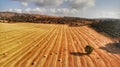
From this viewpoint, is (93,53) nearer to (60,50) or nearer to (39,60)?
(60,50)

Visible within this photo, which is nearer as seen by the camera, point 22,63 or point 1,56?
point 22,63

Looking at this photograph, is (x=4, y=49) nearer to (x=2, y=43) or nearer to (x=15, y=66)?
(x=2, y=43)

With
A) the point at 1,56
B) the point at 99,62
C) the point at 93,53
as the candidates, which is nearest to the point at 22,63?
the point at 1,56

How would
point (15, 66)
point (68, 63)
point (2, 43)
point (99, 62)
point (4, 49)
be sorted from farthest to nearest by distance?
point (2, 43) → point (4, 49) → point (99, 62) → point (68, 63) → point (15, 66)

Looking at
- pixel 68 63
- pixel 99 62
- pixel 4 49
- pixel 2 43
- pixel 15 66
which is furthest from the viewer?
pixel 2 43

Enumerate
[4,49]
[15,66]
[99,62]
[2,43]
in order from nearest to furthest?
1. [15,66]
2. [99,62]
3. [4,49]
4. [2,43]

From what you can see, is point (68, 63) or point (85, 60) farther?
point (85, 60)

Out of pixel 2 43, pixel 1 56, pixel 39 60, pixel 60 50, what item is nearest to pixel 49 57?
pixel 39 60

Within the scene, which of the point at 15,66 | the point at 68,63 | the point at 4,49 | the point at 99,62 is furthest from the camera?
the point at 4,49
